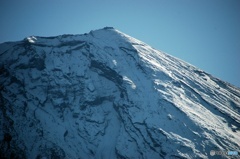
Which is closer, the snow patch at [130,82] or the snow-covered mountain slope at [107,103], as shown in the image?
the snow-covered mountain slope at [107,103]

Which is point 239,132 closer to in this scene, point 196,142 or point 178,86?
point 196,142

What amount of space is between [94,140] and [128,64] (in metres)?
27.8

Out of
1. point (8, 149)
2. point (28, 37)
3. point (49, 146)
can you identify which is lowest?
point (8, 149)

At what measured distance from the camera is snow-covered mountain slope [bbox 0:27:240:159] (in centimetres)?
4778

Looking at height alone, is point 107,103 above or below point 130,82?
below

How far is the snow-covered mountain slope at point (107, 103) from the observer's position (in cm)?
4778

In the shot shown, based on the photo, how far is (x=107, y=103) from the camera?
60500mm

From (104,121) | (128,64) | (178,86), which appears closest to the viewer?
(104,121)

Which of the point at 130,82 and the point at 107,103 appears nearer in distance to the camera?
the point at 107,103

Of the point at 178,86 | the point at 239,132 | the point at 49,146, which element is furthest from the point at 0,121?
the point at 239,132

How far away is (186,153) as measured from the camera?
144ft

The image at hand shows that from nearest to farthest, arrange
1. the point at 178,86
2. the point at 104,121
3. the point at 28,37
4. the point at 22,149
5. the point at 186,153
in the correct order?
the point at 186,153, the point at 22,149, the point at 104,121, the point at 178,86, the point at 28,37

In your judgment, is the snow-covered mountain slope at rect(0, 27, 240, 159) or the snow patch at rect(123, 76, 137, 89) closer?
the snow-covered mountain slope at rect(0, 27, 240, 159)

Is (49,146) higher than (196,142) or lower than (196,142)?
lower
